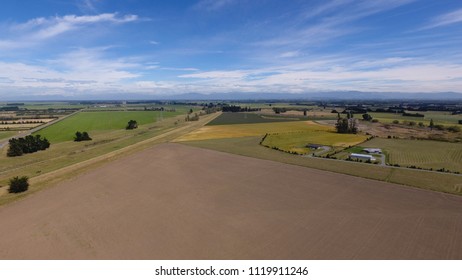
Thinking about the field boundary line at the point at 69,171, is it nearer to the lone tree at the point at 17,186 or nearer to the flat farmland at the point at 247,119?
the lone tree at the point at 17,186

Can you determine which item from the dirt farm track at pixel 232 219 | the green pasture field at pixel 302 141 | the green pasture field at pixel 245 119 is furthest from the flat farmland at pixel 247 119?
the dirt farm track at pixel 232 219

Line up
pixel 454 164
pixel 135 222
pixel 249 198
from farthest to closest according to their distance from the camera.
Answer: pixel 454 164 → pixel 249 198 → pixel 135 222

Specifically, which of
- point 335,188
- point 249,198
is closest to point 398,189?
point 335,188

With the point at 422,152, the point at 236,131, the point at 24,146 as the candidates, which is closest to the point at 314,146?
the point at 422,152

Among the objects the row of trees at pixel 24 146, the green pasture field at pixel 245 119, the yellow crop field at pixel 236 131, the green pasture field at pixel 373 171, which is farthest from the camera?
the green pasture field at pixel 245 119

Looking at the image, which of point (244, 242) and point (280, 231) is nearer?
point (244, 242)

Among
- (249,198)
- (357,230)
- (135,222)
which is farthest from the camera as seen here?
(249,198)

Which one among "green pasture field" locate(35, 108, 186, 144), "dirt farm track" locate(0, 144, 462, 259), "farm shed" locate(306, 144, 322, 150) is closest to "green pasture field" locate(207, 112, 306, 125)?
"green pasture field" locate(35, 108, 186, 144)
